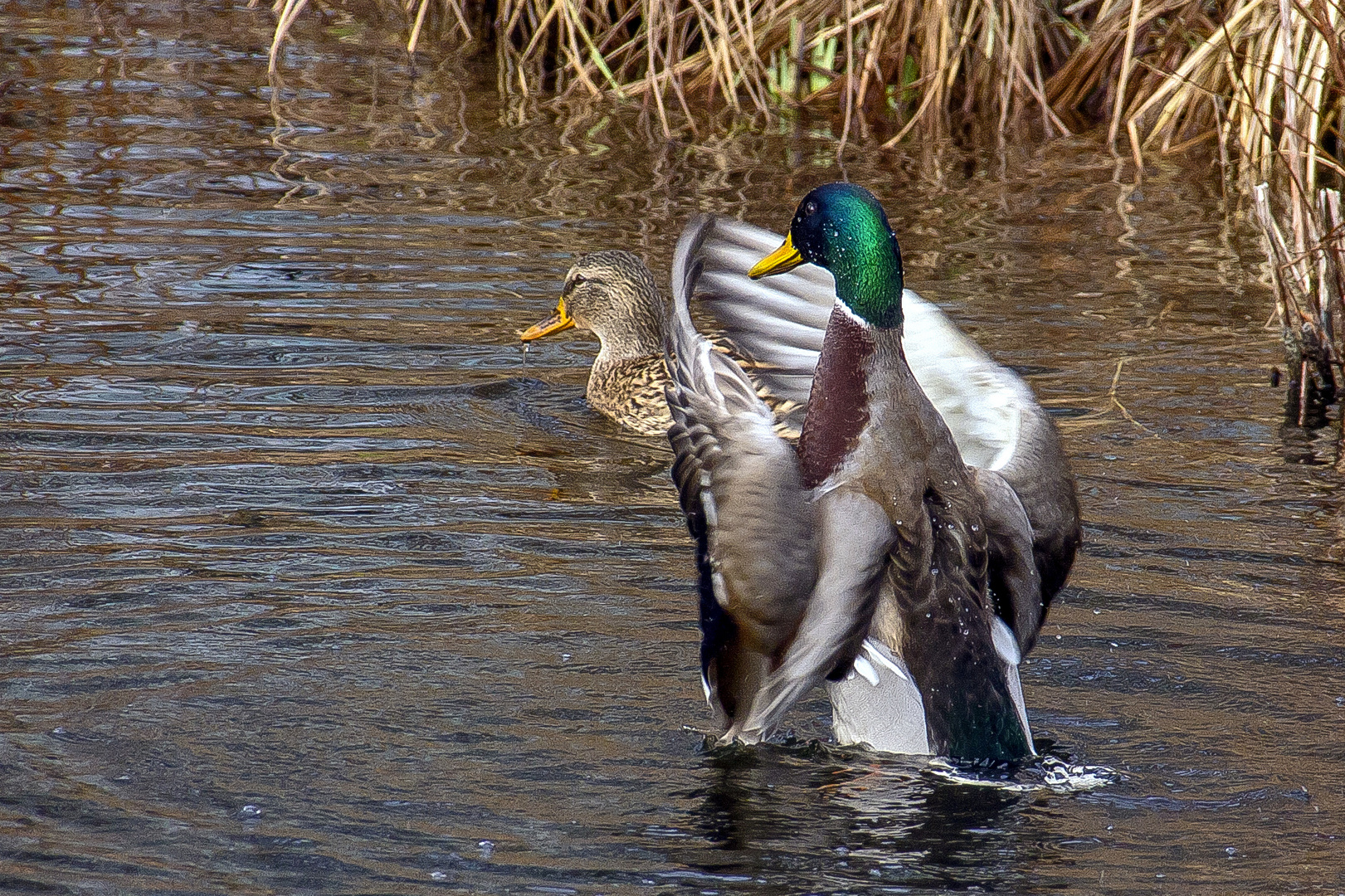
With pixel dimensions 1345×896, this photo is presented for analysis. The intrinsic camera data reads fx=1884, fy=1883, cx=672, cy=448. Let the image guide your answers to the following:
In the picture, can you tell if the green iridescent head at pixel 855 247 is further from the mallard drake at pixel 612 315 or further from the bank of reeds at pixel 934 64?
the bank of reeds at pixel 934 64

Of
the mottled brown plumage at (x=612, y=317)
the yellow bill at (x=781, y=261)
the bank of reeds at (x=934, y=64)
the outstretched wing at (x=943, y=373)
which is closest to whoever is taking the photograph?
the yellow bill at (x=781, y=261)

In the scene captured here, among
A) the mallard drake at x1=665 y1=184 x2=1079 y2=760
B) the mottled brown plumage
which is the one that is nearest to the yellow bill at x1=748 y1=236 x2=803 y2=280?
the mallard drake at x1=665 y1=184 x2=1079 y2=760

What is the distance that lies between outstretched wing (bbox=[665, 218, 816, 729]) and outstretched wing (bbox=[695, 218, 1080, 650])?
0.43 meters

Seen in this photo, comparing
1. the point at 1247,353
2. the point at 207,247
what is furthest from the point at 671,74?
the point at 1247,353

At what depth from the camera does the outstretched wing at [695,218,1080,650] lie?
385 cm

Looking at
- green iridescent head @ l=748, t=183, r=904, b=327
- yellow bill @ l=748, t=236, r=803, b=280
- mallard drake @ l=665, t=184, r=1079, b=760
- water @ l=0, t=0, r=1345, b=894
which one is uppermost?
green iridescent head @ l=748, t=183, r=904, b=327

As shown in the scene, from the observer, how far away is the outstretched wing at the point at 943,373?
3.85 meters

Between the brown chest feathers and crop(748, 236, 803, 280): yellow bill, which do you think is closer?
the brown chest feathers

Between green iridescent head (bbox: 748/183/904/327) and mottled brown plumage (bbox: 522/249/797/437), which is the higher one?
green iridescent head (bbox: 748/183/904/327)

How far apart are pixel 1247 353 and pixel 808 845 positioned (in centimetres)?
377

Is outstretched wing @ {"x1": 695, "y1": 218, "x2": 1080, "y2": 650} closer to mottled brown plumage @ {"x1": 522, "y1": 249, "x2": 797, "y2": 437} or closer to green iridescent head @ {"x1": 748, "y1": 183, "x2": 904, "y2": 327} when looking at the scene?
green iridescent head @ {"x1": 748, "y1": 183, "x2": 904, "y2": 327}

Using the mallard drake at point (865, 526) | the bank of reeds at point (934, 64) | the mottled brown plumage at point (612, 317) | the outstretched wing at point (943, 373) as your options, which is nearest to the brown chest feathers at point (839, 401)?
the mallard drake at point (865, 526)

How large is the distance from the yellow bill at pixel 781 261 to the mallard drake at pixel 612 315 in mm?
2369

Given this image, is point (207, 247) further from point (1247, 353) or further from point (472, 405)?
point (1247, 353)
